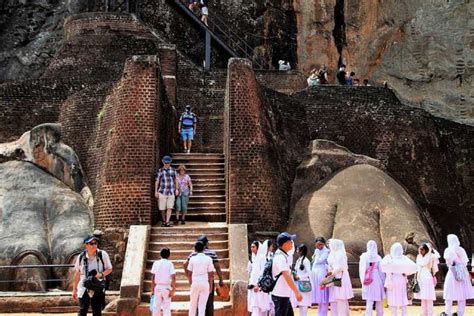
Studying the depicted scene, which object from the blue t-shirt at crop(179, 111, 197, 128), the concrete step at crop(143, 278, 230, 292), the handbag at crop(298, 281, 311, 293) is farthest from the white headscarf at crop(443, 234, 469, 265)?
the blue t-shirt at crop(179, 111, 197, 128)

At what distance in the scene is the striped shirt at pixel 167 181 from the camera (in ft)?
51.4

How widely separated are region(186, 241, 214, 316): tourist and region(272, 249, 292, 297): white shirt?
1655 millimetres

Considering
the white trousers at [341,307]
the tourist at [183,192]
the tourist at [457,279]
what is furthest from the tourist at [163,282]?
the tourist at [183,192]

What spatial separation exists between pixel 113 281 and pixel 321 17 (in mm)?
21361

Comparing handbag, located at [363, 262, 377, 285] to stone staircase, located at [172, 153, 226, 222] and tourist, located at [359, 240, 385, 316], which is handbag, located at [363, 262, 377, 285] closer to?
tourist, located at [359, 240, 385, 316]

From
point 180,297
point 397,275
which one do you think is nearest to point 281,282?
point 397,275

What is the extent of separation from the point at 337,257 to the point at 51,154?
30.9 feet

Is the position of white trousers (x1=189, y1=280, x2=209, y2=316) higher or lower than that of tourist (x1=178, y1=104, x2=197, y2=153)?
lower

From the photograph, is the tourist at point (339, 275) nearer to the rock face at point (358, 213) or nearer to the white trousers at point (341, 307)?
the white trousers at point (341, 307)

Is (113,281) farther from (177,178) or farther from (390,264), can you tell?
(390,264)

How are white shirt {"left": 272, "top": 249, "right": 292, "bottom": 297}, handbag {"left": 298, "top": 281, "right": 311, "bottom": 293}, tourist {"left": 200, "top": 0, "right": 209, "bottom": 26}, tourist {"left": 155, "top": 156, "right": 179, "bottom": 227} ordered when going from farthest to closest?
tourist {"left": 200, "top": 0, "right": 209, "bottom": 26}
tourist {"left": 155, "top": 156, "right": 179, "bottom": 227}
handbag {"left": 298, "top": 281, "right": 311, "bottom": 293}
white shirt {"left": 272, "top": 249, "right": 292, "bottom": 297}

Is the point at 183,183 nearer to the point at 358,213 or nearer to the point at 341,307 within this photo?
the point at 358,213

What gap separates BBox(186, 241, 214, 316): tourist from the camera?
10.6 metres

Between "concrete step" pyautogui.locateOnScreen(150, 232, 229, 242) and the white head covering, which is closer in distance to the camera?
the white head covering
